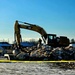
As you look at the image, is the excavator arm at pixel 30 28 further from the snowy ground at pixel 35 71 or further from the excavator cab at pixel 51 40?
the snowy ground at pixel 35 71

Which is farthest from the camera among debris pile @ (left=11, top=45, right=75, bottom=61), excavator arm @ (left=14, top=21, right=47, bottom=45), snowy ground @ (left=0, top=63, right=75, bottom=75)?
excavator arm @ (left=14, top=21, right=47, bottom=45)

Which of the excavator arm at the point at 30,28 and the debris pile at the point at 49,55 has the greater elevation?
the excavator arm at the point at 30,28

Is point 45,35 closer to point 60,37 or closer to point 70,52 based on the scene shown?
point 60,37

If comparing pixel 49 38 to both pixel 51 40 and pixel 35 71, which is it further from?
pixel 35 71

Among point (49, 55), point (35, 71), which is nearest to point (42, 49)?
point (49, 55)

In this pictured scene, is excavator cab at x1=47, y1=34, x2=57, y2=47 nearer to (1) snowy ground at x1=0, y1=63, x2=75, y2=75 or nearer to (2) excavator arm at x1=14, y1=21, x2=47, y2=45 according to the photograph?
(2) excavator arm at x1=14, y1=21, x2=47, y2=45

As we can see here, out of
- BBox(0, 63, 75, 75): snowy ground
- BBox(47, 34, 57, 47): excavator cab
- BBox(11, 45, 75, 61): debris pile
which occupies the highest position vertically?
BBox(47, 34, 57, 47): excavator cab

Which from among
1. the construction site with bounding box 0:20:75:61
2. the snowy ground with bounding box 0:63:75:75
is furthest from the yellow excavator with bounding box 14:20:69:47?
the snowy ground with bounding box 0:63:75:75

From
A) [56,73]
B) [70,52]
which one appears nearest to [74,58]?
[70,52]

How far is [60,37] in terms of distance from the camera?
4231 cm

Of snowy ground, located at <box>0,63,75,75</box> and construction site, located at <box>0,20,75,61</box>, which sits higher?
construction site, located at <box>0,20,75,61</box>

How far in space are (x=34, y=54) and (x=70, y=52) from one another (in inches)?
179

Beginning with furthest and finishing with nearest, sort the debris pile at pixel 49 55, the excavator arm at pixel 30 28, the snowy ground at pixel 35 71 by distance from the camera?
the excavator arm at pixel 30 28 → the debris pile at pixel 49 55 → the snowy ground at pixel 35 71

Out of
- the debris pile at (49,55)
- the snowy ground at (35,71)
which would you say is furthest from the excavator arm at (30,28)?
the snowy ground at (35,71)
